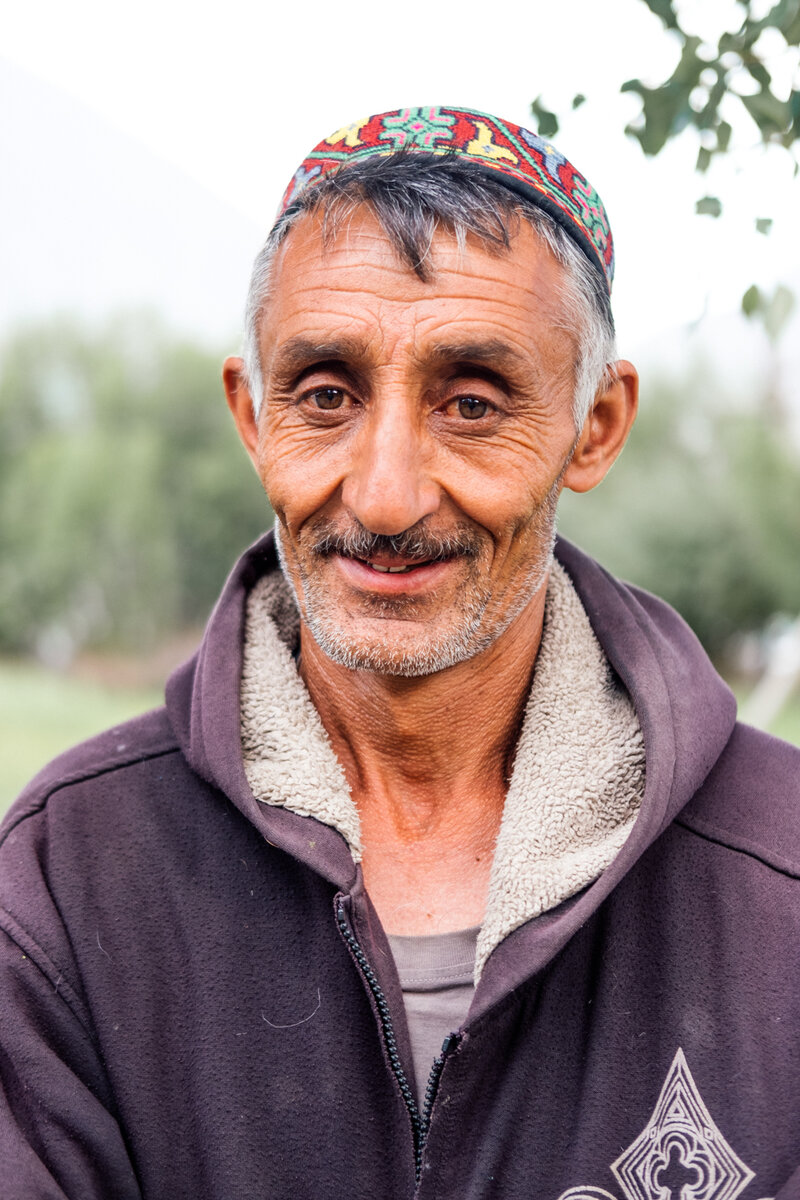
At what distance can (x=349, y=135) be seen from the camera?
195cm

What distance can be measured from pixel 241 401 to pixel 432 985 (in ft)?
3.75

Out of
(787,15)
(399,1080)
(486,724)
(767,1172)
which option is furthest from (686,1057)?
(787,15)

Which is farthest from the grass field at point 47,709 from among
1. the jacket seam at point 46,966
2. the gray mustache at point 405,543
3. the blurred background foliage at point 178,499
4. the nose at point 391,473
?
the nose at point 391,473

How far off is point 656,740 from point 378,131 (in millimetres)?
1127

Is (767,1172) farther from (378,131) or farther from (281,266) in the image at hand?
(378,131)

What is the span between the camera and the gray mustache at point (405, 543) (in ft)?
5.98

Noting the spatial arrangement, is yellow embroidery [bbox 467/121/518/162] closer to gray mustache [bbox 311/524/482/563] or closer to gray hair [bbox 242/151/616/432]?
gray hair [bbox 242/151/616/432]

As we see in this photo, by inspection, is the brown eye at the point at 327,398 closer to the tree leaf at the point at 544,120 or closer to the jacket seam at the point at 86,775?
the jacket seam at the point at 86,775

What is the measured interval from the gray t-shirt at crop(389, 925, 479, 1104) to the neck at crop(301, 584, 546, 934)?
11 cm

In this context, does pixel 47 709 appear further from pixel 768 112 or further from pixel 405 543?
pixel 768 112

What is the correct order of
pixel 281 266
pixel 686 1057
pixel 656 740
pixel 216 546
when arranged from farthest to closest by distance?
1. pixel 216 546
2. pixel 281 266
3. pixel 656 740
4. pixel 686 1057

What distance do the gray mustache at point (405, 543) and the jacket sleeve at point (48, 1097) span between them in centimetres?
78

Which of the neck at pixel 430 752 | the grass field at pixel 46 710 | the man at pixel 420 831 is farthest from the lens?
the grass field at pixel 46 710

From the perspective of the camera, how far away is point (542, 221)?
6.18 ft
